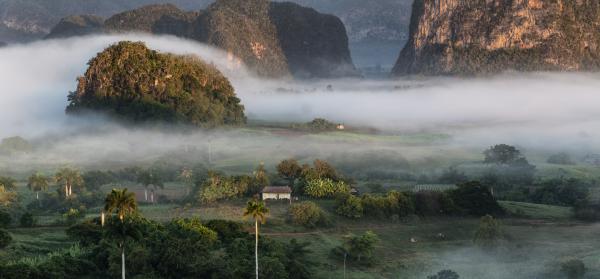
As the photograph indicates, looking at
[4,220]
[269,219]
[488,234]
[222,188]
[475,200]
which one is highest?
[222,188]

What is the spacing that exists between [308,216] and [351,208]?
655cm

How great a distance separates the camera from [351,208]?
95188mm

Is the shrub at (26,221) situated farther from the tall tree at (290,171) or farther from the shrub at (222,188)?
the tall tree at (290,171)

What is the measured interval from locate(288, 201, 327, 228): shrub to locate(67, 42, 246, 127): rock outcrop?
7437cm

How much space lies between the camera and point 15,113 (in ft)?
642

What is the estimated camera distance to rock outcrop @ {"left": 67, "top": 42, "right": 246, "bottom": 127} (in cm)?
16562

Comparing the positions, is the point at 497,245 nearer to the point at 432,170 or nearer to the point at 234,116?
the point at 432,170

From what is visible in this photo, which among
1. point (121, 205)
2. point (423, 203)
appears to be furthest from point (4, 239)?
point (423, 203)

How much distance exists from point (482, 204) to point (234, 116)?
86839 millimetres

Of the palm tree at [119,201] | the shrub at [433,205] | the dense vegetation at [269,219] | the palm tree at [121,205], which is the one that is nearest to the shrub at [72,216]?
the dense vegetation at [269,219]

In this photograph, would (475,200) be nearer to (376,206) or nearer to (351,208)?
(376,206)

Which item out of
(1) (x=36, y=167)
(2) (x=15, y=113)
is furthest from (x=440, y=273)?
(2) (x=15, y=113)

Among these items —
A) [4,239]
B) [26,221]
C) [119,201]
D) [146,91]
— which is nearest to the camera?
[119,201]

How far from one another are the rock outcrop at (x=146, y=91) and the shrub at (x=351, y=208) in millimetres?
71900
